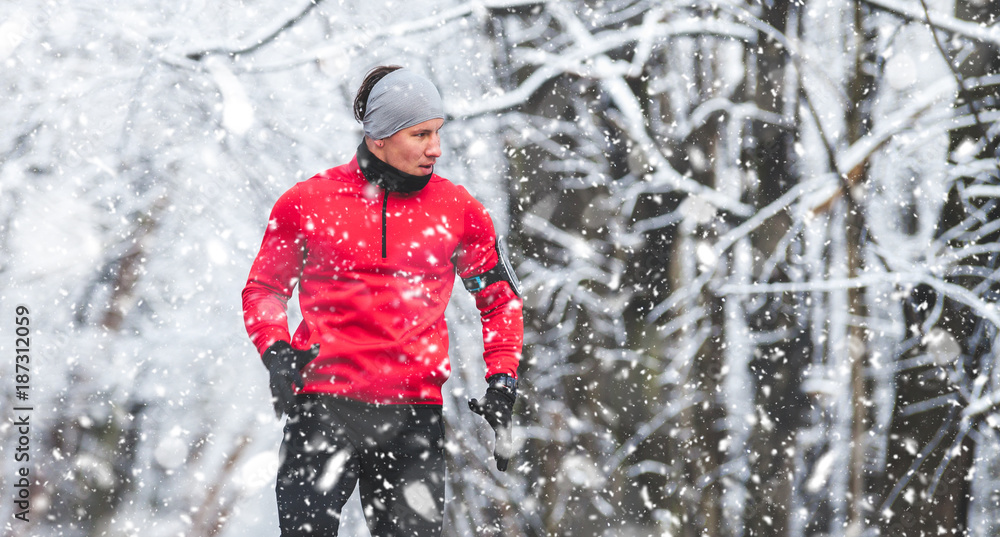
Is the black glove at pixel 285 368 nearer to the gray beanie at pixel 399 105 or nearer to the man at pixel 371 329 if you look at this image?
the man at pixel 371 329

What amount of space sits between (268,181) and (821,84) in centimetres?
264

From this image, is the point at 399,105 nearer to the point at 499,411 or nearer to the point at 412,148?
the point at 412,148

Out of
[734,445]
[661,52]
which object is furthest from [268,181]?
[734,445]

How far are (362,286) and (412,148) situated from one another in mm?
416

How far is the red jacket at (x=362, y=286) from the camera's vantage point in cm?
167

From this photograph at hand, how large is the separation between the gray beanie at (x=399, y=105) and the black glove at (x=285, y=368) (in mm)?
638

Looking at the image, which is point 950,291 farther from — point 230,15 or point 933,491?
point 230,15

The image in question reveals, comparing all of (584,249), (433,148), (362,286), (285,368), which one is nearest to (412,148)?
(433,148)

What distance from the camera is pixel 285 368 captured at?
1.60 meters

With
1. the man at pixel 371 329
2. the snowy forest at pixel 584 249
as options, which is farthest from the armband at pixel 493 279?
the snowy forest at pixel 584 249

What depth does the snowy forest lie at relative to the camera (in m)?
2.76

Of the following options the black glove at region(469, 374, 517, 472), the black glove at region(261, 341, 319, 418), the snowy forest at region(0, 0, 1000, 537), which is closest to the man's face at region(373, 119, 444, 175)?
the black glove at region(261, 341, 319, 418)

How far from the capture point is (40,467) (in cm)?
278

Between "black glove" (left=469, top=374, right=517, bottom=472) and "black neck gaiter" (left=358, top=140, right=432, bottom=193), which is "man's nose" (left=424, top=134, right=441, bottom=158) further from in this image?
"black glove" (left=469, top=374, right=517, bottom=472)
